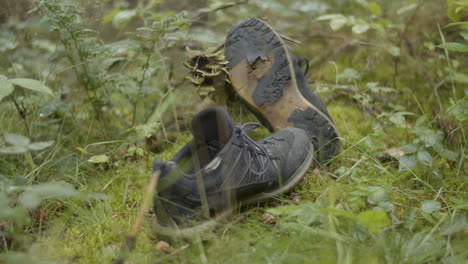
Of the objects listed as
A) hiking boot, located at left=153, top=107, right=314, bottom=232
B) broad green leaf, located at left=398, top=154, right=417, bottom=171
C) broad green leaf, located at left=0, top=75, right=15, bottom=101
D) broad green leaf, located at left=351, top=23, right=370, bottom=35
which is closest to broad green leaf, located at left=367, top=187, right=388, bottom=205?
broad green leaf, located at left=398, top=154, right=417, bottom=171

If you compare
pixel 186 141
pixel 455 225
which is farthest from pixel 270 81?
pixel 455 225

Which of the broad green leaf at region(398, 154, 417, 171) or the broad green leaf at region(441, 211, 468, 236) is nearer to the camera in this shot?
the broad green leaf at region(441, 211, 468, 236)

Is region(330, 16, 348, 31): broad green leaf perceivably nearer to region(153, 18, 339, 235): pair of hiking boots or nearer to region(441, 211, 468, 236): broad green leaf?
region(153, 18, 339, 235): pair of hiking boots

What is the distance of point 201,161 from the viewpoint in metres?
1.53

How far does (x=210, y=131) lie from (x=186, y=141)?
70cm

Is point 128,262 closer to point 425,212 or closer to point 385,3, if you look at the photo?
point 425,212

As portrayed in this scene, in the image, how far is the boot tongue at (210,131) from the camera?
1397 millimetres

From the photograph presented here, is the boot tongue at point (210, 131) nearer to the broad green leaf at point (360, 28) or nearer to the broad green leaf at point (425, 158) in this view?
the broad green leaf at point (425, 158)

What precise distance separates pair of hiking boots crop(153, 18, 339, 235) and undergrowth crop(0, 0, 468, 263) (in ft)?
0.28

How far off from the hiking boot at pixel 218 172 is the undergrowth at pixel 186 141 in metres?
0.08

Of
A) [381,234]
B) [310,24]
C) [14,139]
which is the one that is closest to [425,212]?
[381,234]

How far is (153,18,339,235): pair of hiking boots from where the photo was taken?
1301mm

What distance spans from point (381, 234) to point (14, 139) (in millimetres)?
1083

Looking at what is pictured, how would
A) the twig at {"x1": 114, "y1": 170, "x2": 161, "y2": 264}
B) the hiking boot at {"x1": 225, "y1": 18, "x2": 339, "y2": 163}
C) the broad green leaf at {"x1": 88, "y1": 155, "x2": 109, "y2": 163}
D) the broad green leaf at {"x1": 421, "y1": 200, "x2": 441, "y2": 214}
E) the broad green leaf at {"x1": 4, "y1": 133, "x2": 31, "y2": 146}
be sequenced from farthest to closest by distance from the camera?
the hiking boot at {"x1": 225, "y1": 18, "x2": 339, "y2": 163} < the broad green leaf at {"x1": 88, "y1": 155, "x2": 109, "y2": 163} < the broad green leaf at {"x1": 421, "y1": 200, "x2": 441, "y2": 214} < the broad green leaf at {"x1": 4, "y1": 133, "x2": 31, "y2": 146} < the twig at {"x1": 114, "y1": 170, "x2": 161, "y2": 264}
